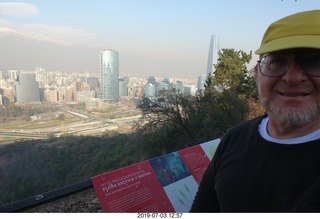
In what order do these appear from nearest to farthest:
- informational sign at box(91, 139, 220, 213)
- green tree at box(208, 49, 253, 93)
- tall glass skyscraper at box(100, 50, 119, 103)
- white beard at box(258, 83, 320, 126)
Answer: white beard at box(258, 83, 320, 126), informational sign at box(91, 139, 220, 213), green tree at box(208, 49, 253, 93), tall glass skyscraper at box(100, 50, 119, 103)

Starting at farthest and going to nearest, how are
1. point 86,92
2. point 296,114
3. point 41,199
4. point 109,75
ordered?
1. point 109,75
2. point 86,92
3. point 41,199
4. point 296,114

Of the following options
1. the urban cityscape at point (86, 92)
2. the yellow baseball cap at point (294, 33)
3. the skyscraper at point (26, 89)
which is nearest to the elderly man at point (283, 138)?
the yellow baseball cap at point (294, 33)

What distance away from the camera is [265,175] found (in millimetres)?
975

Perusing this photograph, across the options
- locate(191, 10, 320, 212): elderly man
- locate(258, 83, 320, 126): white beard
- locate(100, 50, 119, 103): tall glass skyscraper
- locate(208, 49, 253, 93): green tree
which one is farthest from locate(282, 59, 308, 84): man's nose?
locate(100, 50, 119, 103): tall glass skyscraper

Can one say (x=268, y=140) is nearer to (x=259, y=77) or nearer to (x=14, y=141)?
(x=259, y=77)

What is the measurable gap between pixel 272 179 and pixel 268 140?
0.16 metres

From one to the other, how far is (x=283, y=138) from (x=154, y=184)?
1.02m

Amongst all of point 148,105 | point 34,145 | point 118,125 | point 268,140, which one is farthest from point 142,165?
point 118,125

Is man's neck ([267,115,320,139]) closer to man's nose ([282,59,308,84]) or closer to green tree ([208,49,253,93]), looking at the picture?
man's nose ([282,59,308,84])

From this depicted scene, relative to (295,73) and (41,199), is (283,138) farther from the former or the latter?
(41,199)

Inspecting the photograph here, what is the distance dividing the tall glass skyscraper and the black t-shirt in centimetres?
2896

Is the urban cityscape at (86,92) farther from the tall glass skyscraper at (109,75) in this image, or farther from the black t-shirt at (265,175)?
the black t-shirt at (265,175)

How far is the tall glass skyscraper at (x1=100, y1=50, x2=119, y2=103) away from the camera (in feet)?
98.6

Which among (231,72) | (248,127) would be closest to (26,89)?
(231,72)
